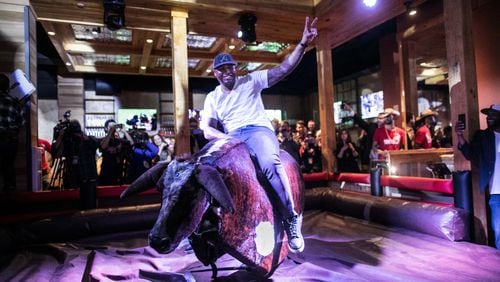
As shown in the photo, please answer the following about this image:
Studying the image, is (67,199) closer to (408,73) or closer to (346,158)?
(346,158)

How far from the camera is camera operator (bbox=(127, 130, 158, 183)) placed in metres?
5.46

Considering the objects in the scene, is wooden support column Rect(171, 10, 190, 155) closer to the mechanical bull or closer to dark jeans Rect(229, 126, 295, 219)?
dark jeans Rect(229, 126, 295, 219)

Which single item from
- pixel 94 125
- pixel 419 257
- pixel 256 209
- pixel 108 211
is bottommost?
pixel 419 257

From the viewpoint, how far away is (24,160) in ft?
15.0

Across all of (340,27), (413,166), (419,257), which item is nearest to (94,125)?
(340,27)

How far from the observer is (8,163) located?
13.4 ft

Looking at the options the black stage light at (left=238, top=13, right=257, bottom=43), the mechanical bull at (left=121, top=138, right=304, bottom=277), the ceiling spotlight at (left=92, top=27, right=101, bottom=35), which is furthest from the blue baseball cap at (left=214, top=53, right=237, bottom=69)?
the ceiling spotlight at (left=92, top=27, right=101, bottom=35)

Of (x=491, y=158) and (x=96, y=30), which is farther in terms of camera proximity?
(x=96, y=30)

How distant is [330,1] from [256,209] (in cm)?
400

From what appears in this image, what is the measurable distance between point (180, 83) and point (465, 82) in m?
3.48

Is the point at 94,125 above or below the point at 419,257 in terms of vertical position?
above

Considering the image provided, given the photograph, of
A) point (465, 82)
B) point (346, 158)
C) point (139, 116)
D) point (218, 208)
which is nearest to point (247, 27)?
point (346, 158)

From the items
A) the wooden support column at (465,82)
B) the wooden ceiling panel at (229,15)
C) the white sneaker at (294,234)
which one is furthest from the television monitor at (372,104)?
the white sneaker at (294,234)

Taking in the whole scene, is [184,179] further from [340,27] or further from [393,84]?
[393,84]
